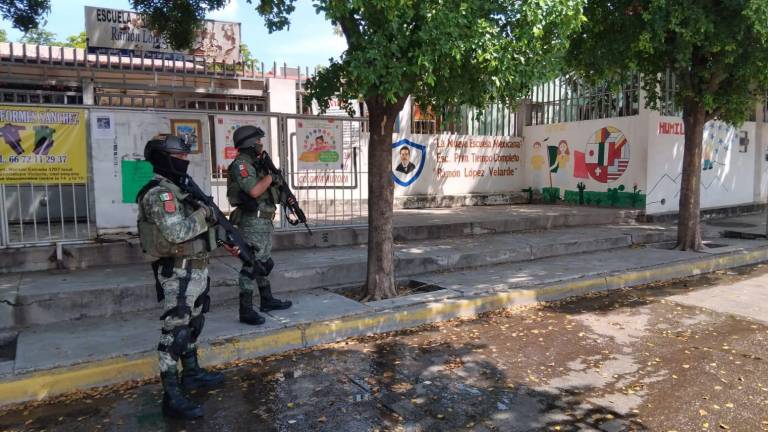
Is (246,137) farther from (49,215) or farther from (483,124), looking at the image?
(483,124)

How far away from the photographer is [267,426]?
12.2ft

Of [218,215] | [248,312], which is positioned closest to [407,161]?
[248,312]

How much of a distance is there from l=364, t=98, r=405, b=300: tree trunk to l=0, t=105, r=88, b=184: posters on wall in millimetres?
3497

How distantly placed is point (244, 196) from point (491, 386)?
113 inches

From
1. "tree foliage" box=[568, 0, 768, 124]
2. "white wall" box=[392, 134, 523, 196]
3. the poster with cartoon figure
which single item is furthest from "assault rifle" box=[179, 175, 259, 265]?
"white wall" box=[392, 134, 523, 196]

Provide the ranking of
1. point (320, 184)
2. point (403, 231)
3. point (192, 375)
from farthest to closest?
point (403, 231) → point (320, 184) → point (192, 375)

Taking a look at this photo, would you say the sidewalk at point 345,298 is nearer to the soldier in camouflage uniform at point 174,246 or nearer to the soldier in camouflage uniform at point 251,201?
the soldier in camouflage uniform at point 251,201

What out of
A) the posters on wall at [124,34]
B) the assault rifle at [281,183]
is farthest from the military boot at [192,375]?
the posters on wall at [124,34]

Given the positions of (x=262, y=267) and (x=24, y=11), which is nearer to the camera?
(x=262, y=267)

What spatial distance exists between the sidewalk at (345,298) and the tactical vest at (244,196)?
1161 mm

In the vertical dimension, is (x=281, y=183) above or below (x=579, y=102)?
below

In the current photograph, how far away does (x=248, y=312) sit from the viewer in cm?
547

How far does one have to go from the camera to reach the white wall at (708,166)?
13.3 meters

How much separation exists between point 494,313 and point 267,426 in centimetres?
360
